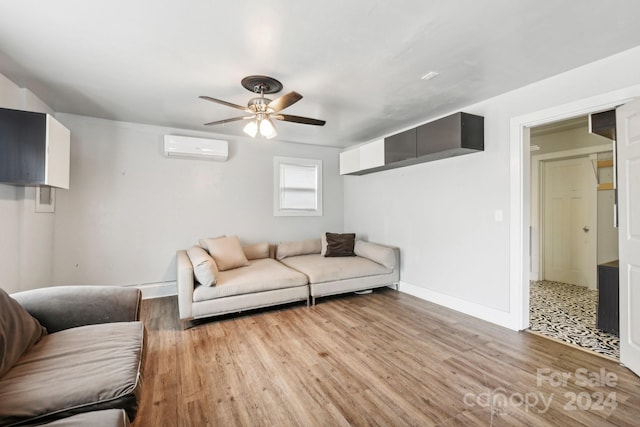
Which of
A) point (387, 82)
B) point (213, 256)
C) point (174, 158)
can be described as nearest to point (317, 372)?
point (213, 256)

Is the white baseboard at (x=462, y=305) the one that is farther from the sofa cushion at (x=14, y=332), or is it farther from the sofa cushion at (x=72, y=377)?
the sofa cushion at (x=14, y=332)

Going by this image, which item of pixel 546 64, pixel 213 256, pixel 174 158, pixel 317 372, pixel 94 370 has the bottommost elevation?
pixel 317 372

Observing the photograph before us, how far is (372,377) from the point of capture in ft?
7.11

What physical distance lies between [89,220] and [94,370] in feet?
10.4

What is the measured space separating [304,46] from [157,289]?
3882 mm

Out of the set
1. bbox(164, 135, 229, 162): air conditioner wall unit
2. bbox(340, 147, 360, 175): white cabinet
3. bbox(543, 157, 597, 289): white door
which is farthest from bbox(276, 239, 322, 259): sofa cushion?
bbox(543, 157, 597, 289): white door

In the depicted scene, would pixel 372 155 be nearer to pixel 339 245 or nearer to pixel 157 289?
pixel 339 245

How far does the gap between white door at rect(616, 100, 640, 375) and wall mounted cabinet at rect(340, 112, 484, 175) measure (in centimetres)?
114

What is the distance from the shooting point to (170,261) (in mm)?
4281

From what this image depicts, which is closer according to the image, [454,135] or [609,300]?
[609,300]

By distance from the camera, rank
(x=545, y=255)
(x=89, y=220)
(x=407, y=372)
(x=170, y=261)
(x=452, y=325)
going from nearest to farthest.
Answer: (x=407, y=372)
(x=452, y=325)
(x=89, y=220)
(x=170, y=261)
(x=545, y=255)

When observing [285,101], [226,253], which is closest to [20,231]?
[226,253]

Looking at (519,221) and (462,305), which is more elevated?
(519,221)

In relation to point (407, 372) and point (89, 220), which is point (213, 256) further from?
point (407, 372)
